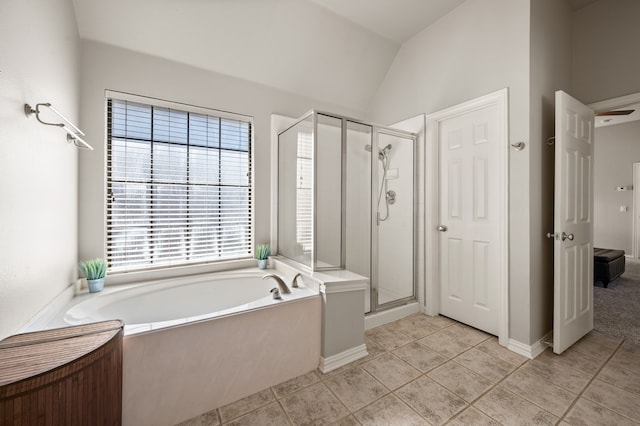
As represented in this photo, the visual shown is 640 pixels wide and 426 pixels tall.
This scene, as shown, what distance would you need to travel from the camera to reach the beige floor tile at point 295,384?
1693 mm

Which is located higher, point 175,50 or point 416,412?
point 175,50

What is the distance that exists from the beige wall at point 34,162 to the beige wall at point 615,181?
27.5 ft

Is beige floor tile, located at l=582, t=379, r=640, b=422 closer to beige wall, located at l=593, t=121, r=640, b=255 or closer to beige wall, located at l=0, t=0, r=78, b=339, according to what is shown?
beige wall, located at l=0, t=0, r=78, b=339

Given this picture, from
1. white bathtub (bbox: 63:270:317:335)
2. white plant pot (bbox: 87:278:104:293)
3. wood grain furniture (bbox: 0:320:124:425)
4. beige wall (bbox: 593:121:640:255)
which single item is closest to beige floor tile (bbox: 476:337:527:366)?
white bathtub (bbox: 63:270:317:335)

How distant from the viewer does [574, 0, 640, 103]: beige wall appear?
2209 millimetres

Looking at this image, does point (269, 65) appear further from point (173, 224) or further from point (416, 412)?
point (416, 412)

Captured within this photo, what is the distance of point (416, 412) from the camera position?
1516mm

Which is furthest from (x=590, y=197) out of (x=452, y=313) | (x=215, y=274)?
(x=215, y=274)

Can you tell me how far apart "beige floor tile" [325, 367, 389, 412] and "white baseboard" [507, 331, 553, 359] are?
1198mm

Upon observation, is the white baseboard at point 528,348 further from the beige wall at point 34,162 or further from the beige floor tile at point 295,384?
the beige wall at point 34,162

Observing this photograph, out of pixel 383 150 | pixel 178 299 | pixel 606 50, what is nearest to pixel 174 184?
pixel 178 299

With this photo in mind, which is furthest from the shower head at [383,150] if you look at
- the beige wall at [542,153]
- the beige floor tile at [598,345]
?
the beige floor tile at [598,345]

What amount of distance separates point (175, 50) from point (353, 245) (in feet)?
7.48

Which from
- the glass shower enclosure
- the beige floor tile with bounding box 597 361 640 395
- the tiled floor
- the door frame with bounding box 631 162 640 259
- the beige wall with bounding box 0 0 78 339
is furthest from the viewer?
the door frame with bounding box 631 162 640 259
